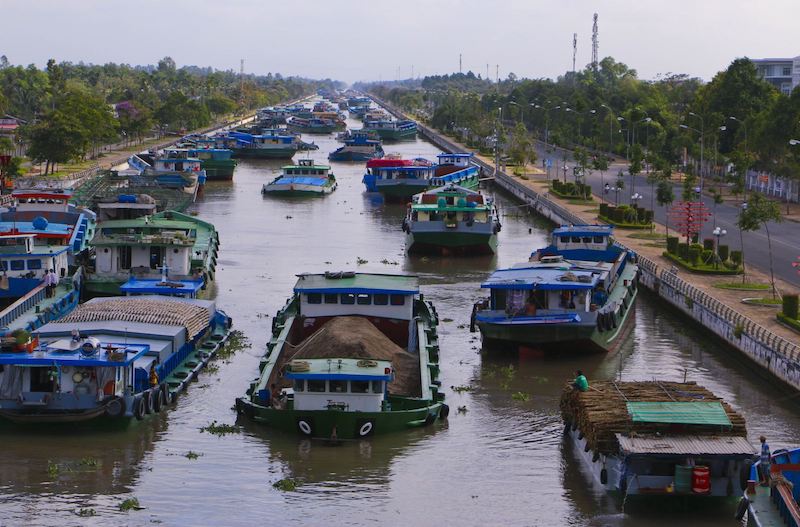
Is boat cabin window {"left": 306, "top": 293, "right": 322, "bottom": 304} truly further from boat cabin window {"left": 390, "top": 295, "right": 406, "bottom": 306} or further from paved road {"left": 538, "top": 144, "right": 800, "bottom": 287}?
paved road {"left": 538, "top": 144, "right": 800, "bottom": 287}

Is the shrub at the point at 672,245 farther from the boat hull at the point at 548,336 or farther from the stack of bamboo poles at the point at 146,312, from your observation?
the stack of bamboo poles at the point at 146,312

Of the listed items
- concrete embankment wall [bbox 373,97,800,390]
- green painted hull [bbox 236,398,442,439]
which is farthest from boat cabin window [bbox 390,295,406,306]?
concrete embankment wall [bbox 373,97,800,390]

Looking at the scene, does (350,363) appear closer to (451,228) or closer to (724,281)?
(724,281)

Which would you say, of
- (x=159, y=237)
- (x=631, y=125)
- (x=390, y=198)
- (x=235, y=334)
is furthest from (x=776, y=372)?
(x=631, y=125)

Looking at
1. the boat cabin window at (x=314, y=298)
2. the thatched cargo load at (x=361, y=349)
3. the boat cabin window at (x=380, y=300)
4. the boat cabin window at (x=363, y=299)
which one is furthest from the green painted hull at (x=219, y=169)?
the thatched cargo load at (x=361, y=349)

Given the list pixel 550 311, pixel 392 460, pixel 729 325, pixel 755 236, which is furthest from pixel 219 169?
pixel 392 460

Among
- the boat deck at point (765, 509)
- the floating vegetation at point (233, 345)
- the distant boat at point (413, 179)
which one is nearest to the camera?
the boat deck at point (765, 509)
